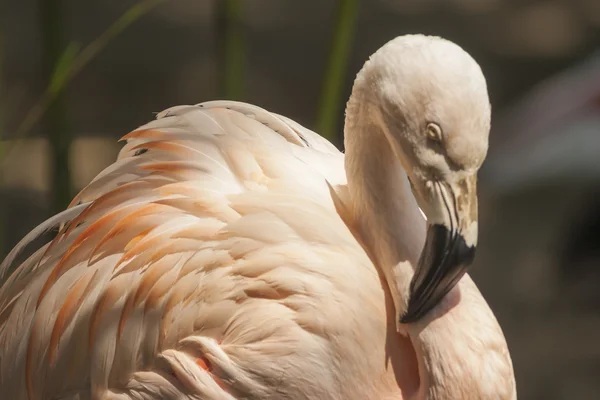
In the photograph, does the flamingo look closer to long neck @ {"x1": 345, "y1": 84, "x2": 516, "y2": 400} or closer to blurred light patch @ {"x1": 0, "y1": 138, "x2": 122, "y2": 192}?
long neck @ {"x1": 345, "y1": 84, "x2": 516, "y2": 400}

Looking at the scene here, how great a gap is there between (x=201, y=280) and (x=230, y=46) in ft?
1.86

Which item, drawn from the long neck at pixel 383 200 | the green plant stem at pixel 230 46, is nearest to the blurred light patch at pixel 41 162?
the green plant stem at pixel 230 46

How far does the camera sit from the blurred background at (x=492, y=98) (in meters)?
2.95

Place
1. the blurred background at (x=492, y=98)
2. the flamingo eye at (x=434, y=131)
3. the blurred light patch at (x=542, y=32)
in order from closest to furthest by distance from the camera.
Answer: the flamingo eye at (x=434, y=131)
the blurred background at (x=492, y=98)
the blurred light patch at (x=542, y=32)

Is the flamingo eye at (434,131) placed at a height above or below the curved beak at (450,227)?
above

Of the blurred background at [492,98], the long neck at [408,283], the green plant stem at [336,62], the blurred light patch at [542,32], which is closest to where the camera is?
the long neck at [408,283]

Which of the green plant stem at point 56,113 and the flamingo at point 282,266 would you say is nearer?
the flamingo at point 282,266

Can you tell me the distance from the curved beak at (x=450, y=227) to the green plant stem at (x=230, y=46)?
661 millimetres

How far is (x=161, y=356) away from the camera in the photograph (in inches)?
52.6

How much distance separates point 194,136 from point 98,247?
24cm

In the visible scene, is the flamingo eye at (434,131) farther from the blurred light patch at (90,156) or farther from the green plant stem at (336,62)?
the blurred light patch at (90,156)

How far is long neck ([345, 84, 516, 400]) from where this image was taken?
1259mm

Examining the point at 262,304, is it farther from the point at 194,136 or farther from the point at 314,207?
the point at 194,136

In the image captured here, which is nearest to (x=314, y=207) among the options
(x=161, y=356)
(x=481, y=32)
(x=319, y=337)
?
(x=319, y=337)
